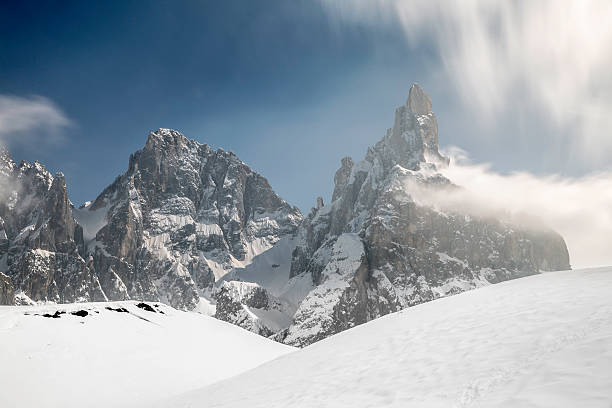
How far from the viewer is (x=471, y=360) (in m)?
10.2

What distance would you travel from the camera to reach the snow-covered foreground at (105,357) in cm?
2184

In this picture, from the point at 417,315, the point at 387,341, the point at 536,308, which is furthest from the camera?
A: the point at 417,315

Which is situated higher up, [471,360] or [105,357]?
[105,357]

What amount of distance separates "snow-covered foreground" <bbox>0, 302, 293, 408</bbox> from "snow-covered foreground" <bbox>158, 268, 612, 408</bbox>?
24.4ft

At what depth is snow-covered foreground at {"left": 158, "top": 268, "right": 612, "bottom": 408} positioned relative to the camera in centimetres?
776

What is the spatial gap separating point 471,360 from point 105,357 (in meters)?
24.5

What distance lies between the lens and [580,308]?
38.4ft

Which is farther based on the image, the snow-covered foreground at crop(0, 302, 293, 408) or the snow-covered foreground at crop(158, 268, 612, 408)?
the snow-covered foreground at crop(0, 302, 293, 408)

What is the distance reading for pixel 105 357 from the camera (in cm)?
2644

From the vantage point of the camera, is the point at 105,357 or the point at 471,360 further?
the point at 105,357

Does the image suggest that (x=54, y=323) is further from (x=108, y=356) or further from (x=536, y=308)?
(x=536, y=308)

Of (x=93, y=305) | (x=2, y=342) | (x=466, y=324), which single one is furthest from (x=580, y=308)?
(x=93, y=305)

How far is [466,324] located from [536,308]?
2.23 metres

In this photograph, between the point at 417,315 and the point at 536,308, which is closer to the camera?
the point at 536,308
